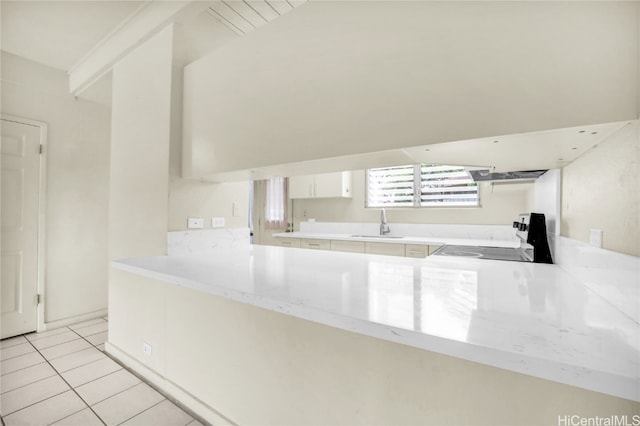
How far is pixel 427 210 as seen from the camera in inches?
146

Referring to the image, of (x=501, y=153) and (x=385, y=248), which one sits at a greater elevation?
(x=501, y=153)

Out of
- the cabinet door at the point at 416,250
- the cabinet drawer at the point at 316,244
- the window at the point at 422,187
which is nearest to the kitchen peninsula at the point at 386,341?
the cabinet door at the point at 416,250

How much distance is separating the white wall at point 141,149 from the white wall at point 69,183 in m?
1.01

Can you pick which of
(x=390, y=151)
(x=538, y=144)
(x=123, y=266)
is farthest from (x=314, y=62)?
(x=123, y=266)

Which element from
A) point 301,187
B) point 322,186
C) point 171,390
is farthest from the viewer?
point 301,187

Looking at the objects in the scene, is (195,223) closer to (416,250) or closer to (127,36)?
(127,36)

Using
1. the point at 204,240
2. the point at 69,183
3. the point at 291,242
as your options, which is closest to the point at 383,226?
the point at 291,242

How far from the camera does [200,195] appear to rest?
7.14ft

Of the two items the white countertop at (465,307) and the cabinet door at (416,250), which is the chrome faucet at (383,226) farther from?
the white countertop at (465,307)

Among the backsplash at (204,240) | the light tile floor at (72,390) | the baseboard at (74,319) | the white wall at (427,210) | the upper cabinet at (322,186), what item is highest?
the upper cabinet at (322,186)

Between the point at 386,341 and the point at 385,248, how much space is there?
7.55ft

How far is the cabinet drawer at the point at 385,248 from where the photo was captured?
3.11 metres

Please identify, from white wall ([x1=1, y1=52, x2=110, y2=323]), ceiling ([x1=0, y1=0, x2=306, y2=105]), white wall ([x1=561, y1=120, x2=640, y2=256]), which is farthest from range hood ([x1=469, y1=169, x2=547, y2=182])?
white wall ([x1=1, y1=52, x2=110, y2=323])

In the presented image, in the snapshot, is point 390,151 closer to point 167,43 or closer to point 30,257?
point 167,43
